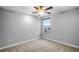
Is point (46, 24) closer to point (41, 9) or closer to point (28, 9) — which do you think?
point (41, 9)

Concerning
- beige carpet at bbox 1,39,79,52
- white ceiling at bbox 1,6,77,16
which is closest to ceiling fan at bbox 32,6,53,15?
white ceiling at bbox 1,6,77,16

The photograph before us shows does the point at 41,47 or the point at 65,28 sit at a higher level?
the point at 65,28

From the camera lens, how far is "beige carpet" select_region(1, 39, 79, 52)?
1.68 m

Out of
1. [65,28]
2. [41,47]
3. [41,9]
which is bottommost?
[41,47]

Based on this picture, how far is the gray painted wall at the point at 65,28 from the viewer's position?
1654 mm

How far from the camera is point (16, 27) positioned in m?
1.71

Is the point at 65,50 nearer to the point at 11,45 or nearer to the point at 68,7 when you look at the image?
the point at 68,7

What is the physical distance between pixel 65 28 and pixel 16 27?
110 centimetres

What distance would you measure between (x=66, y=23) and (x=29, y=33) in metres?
0.88

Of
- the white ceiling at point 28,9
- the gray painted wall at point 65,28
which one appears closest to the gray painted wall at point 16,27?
the white ceiling at point 28,9

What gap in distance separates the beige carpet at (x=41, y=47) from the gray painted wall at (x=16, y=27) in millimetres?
137

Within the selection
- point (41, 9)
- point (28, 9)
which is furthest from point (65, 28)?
point (28, 9)
